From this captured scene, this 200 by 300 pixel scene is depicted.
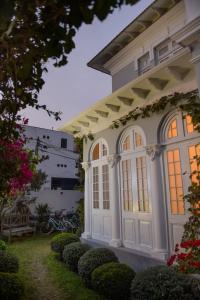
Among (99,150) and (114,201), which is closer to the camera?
(114,201)

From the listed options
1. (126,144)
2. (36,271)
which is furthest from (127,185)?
(36,271)

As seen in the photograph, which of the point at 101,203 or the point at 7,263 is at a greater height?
the point at 101,203

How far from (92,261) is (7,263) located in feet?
6.68

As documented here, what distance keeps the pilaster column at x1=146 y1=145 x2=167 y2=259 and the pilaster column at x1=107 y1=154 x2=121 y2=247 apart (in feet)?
5.12

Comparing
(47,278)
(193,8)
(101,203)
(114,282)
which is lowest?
(47,278)

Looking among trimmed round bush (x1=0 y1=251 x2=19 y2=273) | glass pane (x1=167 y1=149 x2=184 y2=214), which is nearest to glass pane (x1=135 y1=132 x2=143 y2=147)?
glass pane (x1=167 y1=149 x2=184 y2=214)

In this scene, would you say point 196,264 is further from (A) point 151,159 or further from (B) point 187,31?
(B) point 187,31

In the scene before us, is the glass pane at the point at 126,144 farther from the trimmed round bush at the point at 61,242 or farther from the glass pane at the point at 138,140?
the trimmed round bush at the point at 61,242

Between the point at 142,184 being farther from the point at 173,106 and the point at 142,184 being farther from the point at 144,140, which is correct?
the point at 173,106

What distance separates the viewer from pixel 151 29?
24.8ft

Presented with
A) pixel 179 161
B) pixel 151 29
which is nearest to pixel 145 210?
pixel 179 161

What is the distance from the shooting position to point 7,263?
5.82 meters

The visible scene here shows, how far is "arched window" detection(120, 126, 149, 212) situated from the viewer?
6750mm

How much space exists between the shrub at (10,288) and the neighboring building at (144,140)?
122 inches
